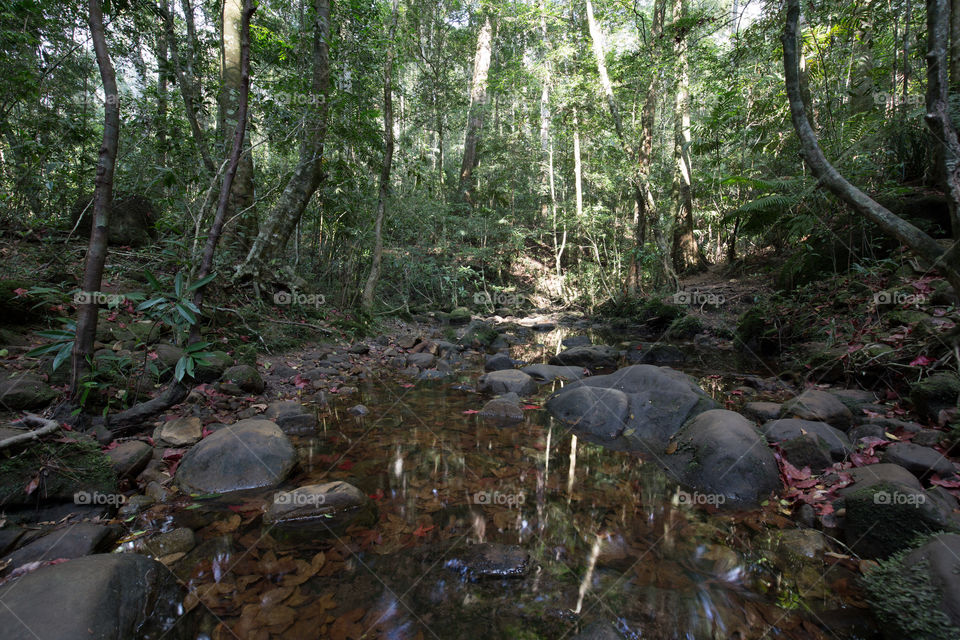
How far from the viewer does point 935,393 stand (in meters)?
3.33

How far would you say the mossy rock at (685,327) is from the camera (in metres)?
8.98

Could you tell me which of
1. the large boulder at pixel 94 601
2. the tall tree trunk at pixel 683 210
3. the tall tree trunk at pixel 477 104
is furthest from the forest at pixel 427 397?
the tall tree trunk at pixel 477 104

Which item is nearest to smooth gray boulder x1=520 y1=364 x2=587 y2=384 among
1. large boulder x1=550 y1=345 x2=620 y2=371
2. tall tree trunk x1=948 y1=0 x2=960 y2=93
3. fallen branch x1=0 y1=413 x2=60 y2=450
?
large boulder x1=550 y1=345 x2=620 y2=371

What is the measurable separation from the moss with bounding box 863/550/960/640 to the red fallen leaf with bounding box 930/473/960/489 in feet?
2.92

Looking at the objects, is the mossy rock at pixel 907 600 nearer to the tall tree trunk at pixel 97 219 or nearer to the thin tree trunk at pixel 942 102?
the thin tree trunk at pixel 942 102

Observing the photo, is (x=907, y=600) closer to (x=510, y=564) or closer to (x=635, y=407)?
(x=510, y=564)

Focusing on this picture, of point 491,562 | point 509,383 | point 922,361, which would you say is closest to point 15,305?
point 491,562

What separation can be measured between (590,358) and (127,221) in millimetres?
7884

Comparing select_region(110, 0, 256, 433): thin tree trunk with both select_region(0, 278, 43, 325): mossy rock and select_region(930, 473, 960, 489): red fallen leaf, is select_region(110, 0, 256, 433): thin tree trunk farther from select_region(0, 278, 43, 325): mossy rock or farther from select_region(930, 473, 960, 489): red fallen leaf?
select_region(930, 473, 960, 489): red fallen leaf

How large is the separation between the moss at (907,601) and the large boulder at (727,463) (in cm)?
94

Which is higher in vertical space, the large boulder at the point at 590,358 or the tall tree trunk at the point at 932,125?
the tall tree trunk at the point at 932,125

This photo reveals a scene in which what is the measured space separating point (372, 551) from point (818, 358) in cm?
541

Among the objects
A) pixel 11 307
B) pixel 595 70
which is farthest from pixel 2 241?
pixel 595 70

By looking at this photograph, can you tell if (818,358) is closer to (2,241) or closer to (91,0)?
(91,0)
